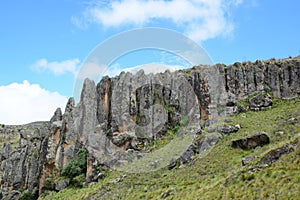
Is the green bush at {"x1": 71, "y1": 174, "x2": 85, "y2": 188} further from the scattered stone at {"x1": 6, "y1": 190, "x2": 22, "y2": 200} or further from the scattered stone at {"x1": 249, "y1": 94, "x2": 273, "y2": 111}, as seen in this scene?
the scattered stone at {"x1": 249, "y1": 94, "x2": 273, "y2": 111}

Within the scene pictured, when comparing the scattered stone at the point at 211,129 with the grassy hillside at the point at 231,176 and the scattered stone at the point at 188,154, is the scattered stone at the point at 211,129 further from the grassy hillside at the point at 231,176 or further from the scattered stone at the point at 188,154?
the scattered stone at the point at 188,154

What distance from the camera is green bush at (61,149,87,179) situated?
51.9 meters

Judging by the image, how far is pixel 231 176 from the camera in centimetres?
2844

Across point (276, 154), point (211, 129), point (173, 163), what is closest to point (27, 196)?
point (173, 163)

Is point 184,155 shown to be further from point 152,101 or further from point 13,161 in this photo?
point 13,161

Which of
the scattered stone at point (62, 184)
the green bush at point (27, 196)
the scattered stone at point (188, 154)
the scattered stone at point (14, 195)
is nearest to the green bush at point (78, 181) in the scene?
the scattered stone at point (62, 184)

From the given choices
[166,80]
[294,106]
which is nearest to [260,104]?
[294,106]

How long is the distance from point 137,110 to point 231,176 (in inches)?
1140

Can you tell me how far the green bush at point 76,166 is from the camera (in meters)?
51.9

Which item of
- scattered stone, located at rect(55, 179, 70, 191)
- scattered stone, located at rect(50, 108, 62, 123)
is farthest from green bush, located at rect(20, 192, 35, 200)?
scattered stone, located at rect(50, 108, 62, 123)

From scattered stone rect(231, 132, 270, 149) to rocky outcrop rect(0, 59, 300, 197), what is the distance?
10433mm

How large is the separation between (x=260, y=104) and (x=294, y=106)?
4936 millimetres

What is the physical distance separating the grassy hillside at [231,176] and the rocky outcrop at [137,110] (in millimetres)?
4384

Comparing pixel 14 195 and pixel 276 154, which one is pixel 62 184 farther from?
pixel 276 154
